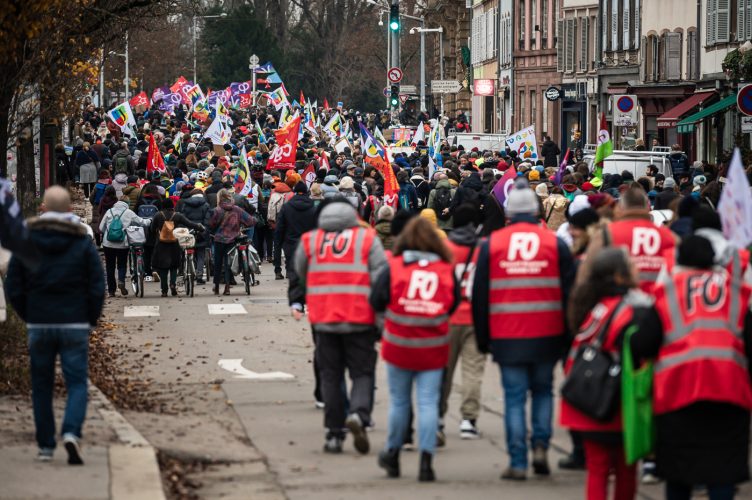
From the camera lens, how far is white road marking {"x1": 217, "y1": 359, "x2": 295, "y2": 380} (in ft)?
47.8

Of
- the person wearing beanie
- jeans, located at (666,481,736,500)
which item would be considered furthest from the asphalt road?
jeans, located at (666,481,736,500)

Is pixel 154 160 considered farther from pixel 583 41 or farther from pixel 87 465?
pixel 583 41

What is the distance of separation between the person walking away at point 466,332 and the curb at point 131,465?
201 centimetres

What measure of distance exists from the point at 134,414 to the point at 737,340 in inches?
249

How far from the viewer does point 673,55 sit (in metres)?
45.5

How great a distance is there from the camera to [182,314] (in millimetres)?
20422

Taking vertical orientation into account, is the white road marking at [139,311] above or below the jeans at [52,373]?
below

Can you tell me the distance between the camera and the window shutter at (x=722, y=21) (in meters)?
39.2

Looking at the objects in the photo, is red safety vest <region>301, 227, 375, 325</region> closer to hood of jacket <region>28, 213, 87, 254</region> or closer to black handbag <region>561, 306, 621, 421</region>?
hood of jacket <region>28, 213, 87, 254</region>

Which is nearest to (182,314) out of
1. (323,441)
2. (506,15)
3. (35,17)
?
(35,17)

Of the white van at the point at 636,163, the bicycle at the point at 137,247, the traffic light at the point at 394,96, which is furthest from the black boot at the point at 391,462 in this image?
the traffic light at the point at 394,96

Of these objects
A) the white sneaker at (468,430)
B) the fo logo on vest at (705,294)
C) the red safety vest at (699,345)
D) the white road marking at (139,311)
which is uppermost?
the fo logo on vest at (705,294)

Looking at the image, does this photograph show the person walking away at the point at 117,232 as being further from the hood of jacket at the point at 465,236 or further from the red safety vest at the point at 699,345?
the red safety vest at the point at 699,345

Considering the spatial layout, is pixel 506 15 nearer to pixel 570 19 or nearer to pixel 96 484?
pixel 570 19
